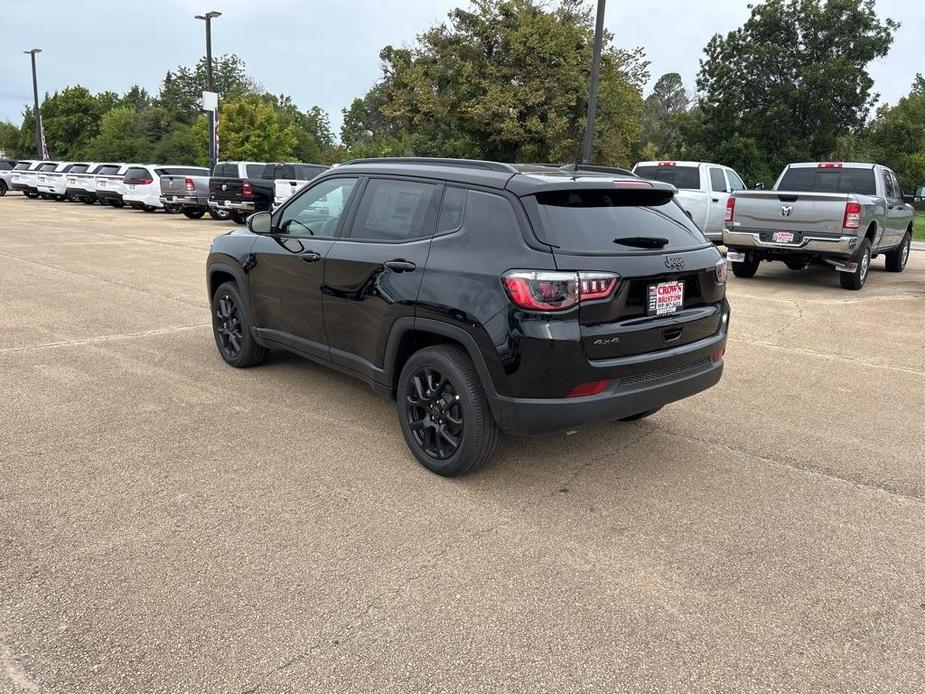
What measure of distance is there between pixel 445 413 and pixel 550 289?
0.94 metres

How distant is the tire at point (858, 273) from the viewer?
35.3 feet

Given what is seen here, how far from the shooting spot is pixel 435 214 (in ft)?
13.6

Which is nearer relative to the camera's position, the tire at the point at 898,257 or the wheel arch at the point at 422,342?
the wheel arch at the point at 422,342

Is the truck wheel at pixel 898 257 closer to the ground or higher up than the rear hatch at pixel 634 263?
closer to the ground

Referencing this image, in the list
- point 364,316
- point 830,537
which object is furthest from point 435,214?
point 830,537

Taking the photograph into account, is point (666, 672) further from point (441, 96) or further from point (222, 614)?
point (441, 96)

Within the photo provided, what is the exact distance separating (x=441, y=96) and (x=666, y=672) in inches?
1292

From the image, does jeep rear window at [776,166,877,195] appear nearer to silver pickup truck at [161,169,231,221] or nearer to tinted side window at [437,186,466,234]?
tinted side window at [437,186,466,234]

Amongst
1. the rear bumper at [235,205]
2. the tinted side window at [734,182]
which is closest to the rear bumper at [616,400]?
the tinted side window at [734,182]

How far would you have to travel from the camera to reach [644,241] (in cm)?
393

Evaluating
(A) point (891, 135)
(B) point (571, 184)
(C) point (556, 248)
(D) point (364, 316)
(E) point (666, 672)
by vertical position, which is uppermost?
(A) point (891, 135)

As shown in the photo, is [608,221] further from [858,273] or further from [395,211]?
[858,273]

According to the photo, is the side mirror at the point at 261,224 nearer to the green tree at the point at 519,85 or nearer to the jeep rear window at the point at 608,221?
the jeep rear window at the point at 608,221

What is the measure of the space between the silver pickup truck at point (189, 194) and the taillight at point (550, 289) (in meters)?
20.1
